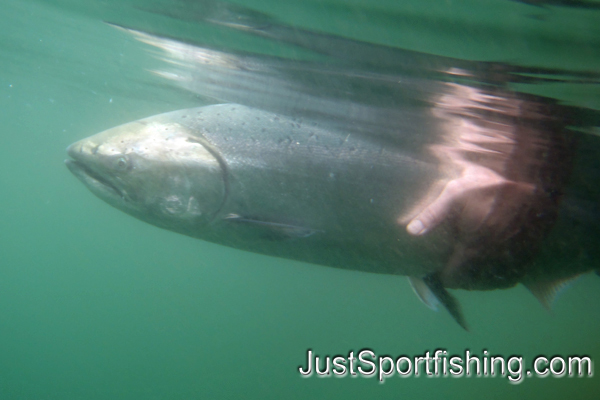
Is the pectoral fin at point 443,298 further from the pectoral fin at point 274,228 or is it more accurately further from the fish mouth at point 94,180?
the fish mouth at point 94,180

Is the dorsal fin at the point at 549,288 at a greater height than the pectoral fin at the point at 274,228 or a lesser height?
lesser

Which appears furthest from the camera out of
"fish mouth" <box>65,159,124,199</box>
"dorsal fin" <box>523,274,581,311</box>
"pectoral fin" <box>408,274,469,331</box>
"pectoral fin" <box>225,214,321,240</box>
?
"dorsal fin" <box>523,274,581,311</box>

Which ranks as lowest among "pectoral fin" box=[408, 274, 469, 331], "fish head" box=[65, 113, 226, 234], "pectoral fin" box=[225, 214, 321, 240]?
"pectoral fin" box=[408, 274, 469, 331]

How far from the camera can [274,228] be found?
271cm

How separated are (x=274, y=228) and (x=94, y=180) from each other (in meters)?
1.64

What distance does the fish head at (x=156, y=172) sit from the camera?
2771mm

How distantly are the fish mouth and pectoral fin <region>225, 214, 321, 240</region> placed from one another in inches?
40.8

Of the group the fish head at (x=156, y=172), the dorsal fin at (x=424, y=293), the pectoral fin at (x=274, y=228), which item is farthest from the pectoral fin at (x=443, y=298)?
the fish head at (x=156, y=172)

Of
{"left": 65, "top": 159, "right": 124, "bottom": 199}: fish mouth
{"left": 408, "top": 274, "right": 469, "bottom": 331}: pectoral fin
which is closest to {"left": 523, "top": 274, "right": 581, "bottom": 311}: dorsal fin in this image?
{"left": 408, "top": 274, "right": 469, "bottom": 331}: pectoral fin

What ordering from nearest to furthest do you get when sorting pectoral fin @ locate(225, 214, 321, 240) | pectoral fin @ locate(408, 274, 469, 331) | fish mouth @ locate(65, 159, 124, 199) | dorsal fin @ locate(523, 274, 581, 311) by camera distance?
pectoral fin @ locate(225, 214, 321, 240) < fish mouth @ locate(65, 159, 124, 199) < pectoral fin @ locate(408, 274, 469, 331) < dorsal fin @ locate(523, 274, 581, 311)

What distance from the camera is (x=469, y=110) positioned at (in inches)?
202

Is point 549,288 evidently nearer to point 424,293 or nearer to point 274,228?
point 424,293

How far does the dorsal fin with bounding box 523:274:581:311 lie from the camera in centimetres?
333

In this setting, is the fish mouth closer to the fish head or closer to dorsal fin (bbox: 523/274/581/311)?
the fish head
